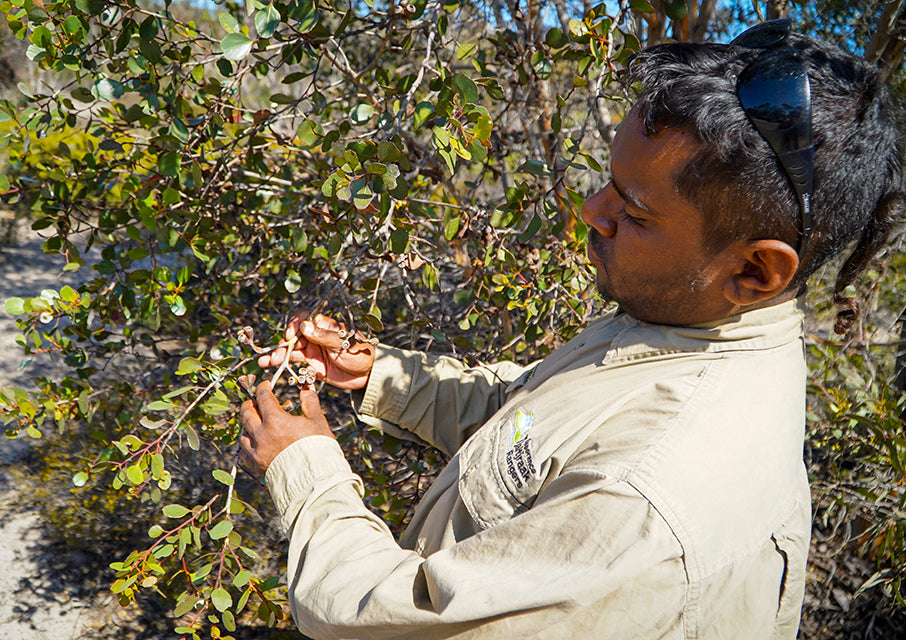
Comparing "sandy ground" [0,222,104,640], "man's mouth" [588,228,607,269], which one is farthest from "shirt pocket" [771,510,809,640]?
"sandy ground" [0,222,104,640]

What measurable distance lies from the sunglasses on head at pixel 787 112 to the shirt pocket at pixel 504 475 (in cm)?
56

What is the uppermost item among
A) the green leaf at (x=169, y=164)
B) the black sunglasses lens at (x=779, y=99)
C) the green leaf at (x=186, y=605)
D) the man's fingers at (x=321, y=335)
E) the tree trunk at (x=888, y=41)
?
the tree trunk at (x=888, y=41)

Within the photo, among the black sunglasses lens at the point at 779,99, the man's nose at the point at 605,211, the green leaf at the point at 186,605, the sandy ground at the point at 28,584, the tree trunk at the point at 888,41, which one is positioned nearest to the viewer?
the black sunglasses lens at the point at 779,99

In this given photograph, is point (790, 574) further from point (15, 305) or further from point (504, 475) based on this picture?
point (15, 305)

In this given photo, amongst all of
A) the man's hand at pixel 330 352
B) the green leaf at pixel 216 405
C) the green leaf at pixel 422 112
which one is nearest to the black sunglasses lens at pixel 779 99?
the green leaf at pixel 422 112

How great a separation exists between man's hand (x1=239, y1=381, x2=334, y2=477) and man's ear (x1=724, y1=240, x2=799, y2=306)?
0.88 metres

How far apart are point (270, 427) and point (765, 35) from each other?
125 centimetres

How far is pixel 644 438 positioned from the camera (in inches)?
38.3

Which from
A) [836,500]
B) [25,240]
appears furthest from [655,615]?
[25,240]

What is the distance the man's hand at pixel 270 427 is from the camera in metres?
1.38

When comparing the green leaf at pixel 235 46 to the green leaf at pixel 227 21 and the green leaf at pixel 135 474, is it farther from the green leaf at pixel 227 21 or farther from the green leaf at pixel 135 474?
the green leaf at pixel 135 474

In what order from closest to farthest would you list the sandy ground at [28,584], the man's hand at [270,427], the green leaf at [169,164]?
the man's hand at [270,427]
the green leaf at [169,164]
the sandy ground at [28,584]

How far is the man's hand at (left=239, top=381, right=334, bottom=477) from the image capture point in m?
1.38

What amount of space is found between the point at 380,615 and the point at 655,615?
0.41 metres
